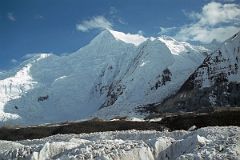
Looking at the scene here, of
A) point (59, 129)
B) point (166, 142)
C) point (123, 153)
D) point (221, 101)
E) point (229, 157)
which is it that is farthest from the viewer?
point (221, 101)

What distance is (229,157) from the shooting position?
29656mm

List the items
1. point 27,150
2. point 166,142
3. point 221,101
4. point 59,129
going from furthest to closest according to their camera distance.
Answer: point 221,101, point 59,129, point 27,150, point 166,142

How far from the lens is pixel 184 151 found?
34.6 m

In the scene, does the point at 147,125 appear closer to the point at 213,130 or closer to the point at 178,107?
the point at 213,130

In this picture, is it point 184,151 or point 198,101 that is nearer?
point 184,151

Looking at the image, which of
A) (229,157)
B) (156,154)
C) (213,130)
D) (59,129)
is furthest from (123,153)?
(59,129)

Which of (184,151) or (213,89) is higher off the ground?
(213,89)

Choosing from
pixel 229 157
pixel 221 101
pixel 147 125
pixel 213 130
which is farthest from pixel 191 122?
pixel 221 101

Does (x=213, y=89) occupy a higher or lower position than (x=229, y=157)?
higher

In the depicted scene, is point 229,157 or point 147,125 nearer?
point 229,157

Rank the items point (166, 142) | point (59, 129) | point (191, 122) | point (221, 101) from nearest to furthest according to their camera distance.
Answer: point (166, 142) → point (191, 122) → point (59, 129) → point (221, 101)

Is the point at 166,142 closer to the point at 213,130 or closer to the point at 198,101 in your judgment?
the point at 213,130

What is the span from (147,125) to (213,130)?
127ft

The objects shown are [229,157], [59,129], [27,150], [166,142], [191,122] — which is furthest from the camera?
[59,129]
